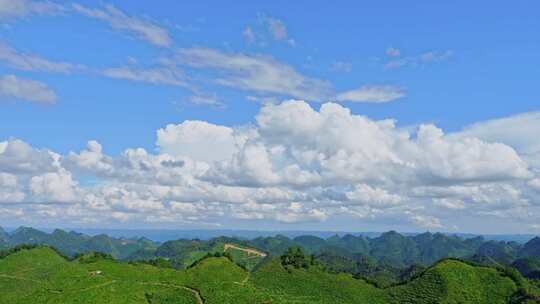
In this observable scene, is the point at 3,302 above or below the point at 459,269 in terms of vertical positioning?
below

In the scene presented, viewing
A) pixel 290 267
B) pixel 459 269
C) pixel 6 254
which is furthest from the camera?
pixel 6 254

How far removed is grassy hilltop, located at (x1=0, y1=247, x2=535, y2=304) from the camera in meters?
115

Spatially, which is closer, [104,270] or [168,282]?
[168,282]

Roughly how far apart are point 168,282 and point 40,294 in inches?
1152

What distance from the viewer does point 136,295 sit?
11312cm

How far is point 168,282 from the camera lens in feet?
414

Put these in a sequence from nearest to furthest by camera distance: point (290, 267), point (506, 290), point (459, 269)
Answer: point (506, 290) → point (459, 269) → point (290, 267)

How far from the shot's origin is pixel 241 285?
12638cm

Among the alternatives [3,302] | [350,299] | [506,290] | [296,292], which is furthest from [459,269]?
[3,302]

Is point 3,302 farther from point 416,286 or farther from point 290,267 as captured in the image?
point 416,286

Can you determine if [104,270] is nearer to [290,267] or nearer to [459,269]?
[290,267]

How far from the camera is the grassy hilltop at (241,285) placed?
11531 centimetres

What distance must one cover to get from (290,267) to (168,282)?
36.1 meters

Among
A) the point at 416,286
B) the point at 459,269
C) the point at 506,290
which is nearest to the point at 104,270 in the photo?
the point at 416,286
